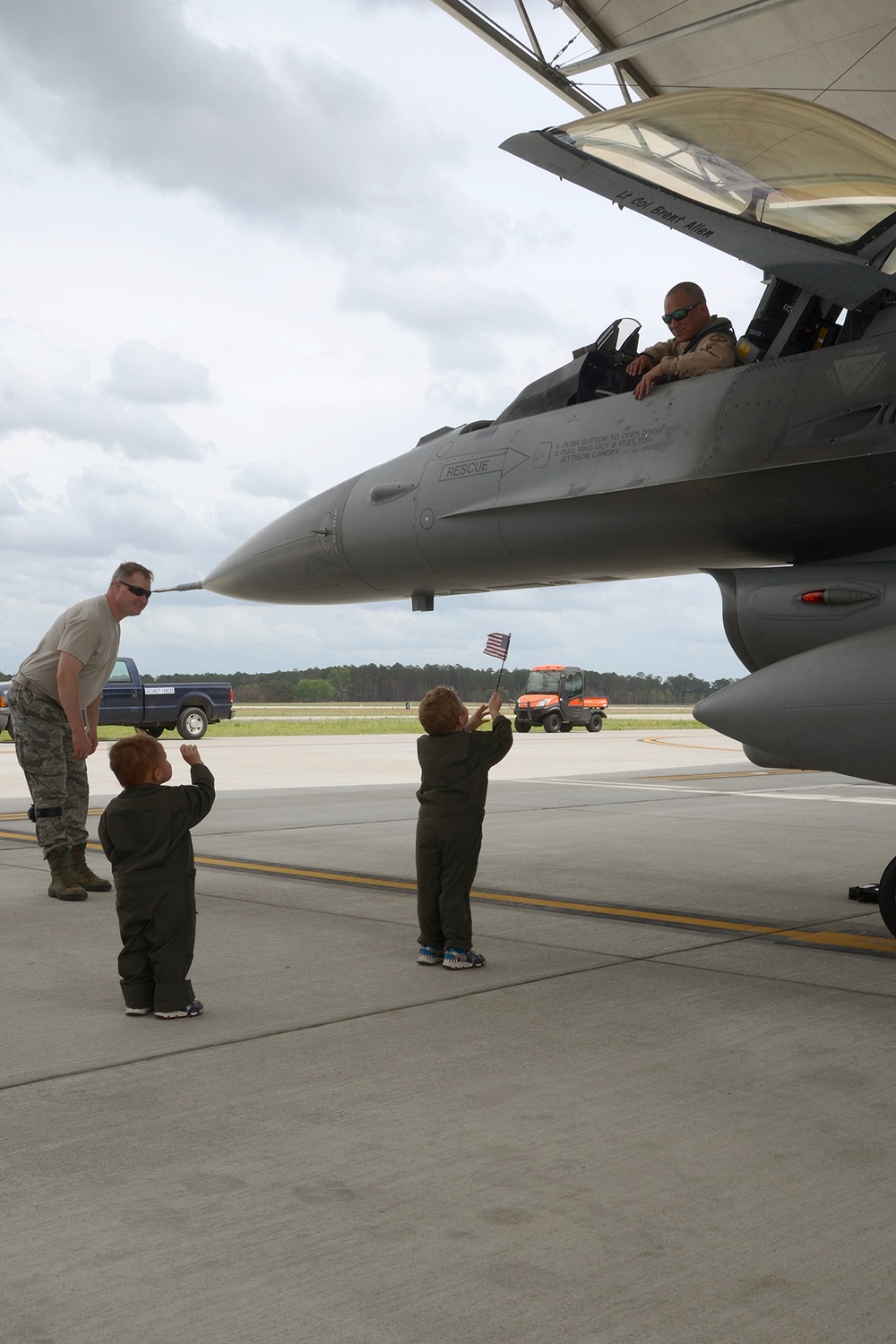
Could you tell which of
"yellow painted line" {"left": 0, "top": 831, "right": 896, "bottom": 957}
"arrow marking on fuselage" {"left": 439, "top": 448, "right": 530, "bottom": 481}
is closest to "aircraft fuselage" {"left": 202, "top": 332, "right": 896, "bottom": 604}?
"arrow marking on fuselage" {"left": 439, "top": 448, "right": 530, "bottom": 481}

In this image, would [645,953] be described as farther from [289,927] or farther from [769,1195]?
[769,1195]

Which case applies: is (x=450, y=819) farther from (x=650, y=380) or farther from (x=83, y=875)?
(x=650, y=380)

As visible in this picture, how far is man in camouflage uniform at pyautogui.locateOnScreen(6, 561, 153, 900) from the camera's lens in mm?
6863

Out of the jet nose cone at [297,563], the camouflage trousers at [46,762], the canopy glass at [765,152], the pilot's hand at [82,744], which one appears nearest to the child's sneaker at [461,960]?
the pilot's hand at [82,744]

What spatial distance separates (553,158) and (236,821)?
7069mm

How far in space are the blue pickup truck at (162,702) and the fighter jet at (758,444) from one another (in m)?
18.8

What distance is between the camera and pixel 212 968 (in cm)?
516

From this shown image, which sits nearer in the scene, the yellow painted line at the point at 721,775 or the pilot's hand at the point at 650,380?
the pilot's hand at the point at 650,380

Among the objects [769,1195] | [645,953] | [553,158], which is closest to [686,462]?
[553,158]

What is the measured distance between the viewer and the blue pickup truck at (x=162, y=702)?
25.6m

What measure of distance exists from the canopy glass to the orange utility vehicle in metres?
29.5

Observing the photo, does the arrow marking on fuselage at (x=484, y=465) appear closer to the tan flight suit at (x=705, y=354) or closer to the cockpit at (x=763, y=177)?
the tan flight suit at (x=705, y=354)

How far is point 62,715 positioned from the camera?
7.07m

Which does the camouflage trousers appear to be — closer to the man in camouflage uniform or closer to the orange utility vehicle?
the man in camouflage uniform
